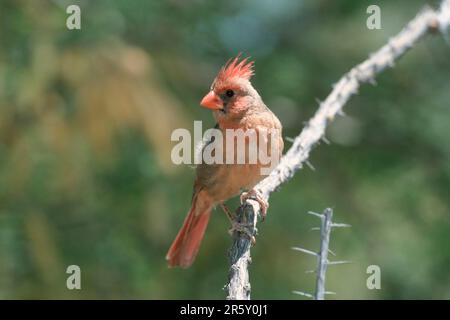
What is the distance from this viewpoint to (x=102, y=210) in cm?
691

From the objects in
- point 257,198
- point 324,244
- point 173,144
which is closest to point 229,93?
point 257,198

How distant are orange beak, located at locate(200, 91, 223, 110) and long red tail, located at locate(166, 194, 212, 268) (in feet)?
2.65

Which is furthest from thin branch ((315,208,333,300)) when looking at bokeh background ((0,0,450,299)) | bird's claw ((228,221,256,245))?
bokeh background ((0,0,450,299))

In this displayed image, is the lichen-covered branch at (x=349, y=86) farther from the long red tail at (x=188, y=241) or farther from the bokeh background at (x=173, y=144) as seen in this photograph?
the bokeh background at (x=173, y=144)

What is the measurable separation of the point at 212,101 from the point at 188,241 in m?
1.12

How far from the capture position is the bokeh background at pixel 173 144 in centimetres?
545

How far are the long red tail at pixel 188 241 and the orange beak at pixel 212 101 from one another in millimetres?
808

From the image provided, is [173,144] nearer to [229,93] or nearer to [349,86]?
[229,93]

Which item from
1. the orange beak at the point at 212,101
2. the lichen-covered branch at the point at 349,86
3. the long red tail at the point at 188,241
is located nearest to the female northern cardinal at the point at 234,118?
the orange beak at the point at 212,101

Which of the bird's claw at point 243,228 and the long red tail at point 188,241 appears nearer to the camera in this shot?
the bird's claw at point 243,228

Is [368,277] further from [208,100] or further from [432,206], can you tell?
[208,100]

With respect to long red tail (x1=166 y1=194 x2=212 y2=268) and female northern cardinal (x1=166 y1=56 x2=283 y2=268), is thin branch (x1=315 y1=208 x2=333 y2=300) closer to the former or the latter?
female northern cardinal (x1=166 y1=56 x2=283 y2=268)

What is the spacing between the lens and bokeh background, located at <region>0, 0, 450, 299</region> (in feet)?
17.9

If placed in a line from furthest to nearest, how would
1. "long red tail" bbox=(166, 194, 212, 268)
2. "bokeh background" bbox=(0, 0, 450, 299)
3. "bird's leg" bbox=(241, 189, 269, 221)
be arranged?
"bokeh background" bbox=(0, 0, 450, 299)
"long red tail" bbox=(166, 194, 212, 268)
"bird's leg" bbox=(241, 189, 269, 221)
